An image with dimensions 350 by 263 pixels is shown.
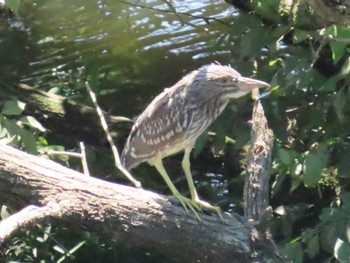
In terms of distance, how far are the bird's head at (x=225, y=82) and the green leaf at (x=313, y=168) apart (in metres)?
0.35

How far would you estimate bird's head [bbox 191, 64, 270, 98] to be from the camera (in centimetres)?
353

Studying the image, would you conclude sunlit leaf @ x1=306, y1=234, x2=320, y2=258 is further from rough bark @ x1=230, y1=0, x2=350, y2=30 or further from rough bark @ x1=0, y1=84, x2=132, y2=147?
rough bark @ x1=0, y1=84, x2=132, y2=147

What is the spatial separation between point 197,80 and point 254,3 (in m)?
0.52

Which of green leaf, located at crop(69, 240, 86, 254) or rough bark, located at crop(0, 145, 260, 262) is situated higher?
rough bark, located at crop(0, 145, 260, 262)

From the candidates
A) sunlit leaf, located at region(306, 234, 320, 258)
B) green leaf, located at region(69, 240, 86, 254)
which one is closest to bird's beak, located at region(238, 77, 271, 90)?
sunlit leaf, located at region(306, 234, 320, 258)

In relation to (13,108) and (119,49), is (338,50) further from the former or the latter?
(119,49)

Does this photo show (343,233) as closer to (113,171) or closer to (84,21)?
(113,171)

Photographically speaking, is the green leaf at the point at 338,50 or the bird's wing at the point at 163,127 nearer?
the green leaf at the point at 338,50

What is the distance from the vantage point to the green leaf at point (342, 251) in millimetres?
3275

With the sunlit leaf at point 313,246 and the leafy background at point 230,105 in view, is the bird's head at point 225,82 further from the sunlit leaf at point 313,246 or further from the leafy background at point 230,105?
the sunlit leaf at point 313,246

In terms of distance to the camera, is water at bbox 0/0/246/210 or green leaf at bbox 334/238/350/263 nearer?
green leaf at bbox 334/238/350/263

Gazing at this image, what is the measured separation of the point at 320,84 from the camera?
3893 mm

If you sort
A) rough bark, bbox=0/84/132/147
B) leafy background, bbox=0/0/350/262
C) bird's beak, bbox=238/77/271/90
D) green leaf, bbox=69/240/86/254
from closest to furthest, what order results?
bird's beak, bbox=238/77/271/90 < leafy background, bbox=0/0/350/262 < green leaf, bbox=69/240/86/254 < rough bark, bbox=0/84/132/147

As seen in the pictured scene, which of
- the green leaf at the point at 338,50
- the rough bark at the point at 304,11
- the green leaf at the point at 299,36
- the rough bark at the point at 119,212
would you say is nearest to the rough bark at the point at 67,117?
the rough bark at the point at 304,11
